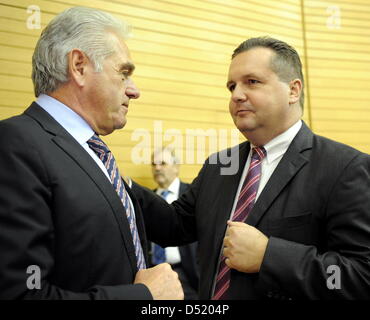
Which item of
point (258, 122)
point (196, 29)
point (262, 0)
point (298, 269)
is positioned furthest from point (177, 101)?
point (298, 269)

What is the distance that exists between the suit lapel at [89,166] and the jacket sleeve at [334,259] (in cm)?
51

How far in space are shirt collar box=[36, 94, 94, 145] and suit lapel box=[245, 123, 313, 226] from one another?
701 millimetres

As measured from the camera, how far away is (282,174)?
1.64 metres

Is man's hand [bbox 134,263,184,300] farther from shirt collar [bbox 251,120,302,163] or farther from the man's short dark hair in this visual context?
the man's short dark hair

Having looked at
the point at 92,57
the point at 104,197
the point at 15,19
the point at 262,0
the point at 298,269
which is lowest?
the point at 298,269

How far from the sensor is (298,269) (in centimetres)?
144

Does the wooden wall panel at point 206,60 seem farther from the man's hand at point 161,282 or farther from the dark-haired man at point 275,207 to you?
the man's hand at point 161,282

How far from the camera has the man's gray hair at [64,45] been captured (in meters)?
1.47

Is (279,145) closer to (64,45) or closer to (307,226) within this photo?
(307,226)

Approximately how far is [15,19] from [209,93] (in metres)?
2.19

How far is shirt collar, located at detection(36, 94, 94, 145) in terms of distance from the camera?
1.43m

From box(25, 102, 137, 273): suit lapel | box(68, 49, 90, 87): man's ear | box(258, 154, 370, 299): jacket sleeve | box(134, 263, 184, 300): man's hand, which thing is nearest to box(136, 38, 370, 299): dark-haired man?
box(258, 154, 370, 299): jacket sleeve
